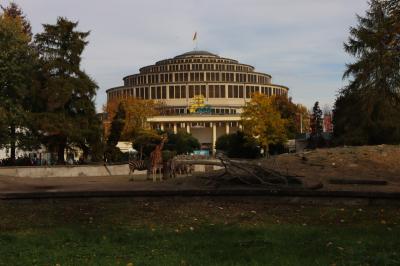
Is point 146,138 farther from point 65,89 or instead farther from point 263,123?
point 65,89

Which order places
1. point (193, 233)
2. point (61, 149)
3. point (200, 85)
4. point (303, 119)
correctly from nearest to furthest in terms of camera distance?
point (193, 233) < point (61, 149) < point (303, 119) < point (200, 85)

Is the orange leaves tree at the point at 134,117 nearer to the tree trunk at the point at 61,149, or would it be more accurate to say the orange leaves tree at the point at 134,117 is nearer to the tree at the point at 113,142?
the tree at the point at 113,142

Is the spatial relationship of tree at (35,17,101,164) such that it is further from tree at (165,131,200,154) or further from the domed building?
the domed building

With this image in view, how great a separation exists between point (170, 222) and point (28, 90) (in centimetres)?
3052

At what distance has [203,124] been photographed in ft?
475

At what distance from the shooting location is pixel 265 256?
735cm

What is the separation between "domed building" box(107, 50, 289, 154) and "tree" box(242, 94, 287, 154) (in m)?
68.6

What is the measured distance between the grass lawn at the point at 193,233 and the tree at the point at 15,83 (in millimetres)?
24846

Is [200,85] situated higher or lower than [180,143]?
higher

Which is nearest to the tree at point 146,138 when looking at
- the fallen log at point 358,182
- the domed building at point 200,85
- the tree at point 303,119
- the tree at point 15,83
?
the tree at point 15,83

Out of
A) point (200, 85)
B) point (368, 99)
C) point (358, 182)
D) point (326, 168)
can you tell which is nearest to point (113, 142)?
point (368, 99)

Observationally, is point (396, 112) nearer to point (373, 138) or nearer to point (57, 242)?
point (373, 138)

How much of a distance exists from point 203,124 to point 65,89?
106 m

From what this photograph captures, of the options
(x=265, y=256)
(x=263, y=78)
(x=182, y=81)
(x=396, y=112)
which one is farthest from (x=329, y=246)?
(x=263, y=78)
